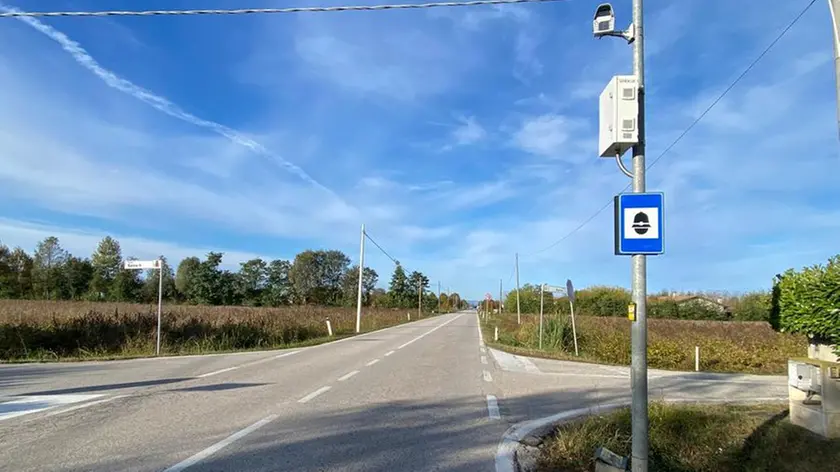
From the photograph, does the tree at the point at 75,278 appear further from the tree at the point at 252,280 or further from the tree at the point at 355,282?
the tree at the point at 355,282

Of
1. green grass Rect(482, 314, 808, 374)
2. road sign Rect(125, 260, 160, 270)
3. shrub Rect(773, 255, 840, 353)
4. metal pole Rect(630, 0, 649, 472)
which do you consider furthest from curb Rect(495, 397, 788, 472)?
road sign Rect(125, 260, 160, 270)

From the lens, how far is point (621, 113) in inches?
186

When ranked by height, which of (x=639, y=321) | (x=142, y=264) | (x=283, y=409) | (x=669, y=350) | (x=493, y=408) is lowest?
(x=669, y=350)

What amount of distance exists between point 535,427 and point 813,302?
171 inches

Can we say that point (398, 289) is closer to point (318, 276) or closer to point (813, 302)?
point (318, 276)

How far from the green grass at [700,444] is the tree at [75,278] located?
8757 centimetres

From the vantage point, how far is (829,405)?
6883 millimetres

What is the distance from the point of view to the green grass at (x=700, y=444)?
6078 mm

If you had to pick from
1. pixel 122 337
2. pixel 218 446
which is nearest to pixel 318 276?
pixel 122 337

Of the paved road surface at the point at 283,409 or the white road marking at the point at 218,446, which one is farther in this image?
the paved road surface at the point at 283,409

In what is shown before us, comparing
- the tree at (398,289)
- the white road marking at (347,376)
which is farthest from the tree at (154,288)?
the white road marking at (347,376)

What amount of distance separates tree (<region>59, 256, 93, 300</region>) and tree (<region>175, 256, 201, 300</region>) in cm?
1412

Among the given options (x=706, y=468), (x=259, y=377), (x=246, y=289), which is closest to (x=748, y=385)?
(x=706, y=468)

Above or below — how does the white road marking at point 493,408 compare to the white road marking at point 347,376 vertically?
above
